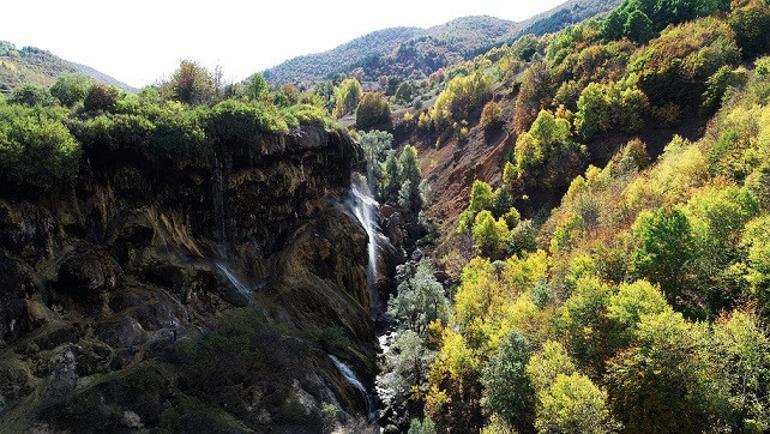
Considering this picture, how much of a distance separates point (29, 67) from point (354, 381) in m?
134

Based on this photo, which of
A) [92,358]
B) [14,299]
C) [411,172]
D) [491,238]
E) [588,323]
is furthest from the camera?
[411,172]

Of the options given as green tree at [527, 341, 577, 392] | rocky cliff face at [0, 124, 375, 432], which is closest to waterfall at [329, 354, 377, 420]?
rocky cliff face at [0, 124, 375, 432]

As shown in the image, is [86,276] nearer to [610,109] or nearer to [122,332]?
[122,332]

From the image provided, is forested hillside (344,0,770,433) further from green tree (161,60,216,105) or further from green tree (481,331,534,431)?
green tree (161,60,216,105)

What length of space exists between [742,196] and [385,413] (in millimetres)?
32461

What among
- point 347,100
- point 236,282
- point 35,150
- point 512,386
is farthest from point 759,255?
point 347,100

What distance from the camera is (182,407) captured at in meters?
30.1

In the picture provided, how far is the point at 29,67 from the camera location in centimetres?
12694

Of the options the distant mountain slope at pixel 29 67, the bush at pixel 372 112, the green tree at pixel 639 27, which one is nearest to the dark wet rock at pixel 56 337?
the distant mountain slope at pixel 29 67

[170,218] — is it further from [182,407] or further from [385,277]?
[385,277]

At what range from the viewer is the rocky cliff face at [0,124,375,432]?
2981cm

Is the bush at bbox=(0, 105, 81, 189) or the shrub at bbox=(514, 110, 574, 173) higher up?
the bush at bbox=(0, 105, 81, 189)

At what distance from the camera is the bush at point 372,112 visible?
135m

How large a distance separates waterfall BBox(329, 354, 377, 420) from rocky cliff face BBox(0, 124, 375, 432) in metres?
0.98
